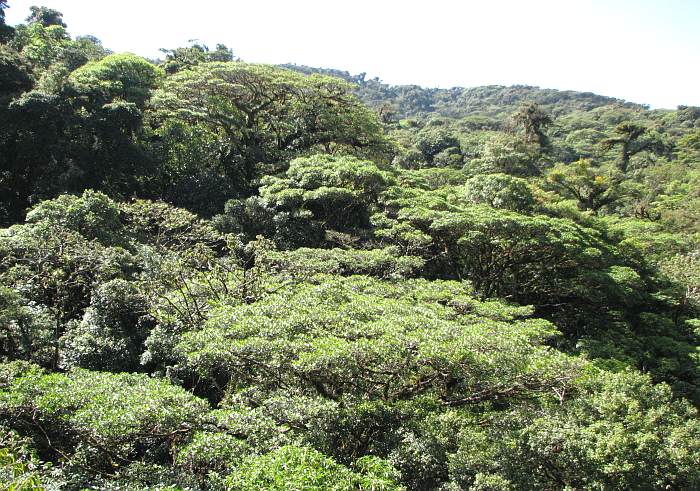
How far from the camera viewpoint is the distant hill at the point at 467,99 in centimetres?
12938

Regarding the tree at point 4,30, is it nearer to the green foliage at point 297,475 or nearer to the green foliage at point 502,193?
the green foliage at point 502,193

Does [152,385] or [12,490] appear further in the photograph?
[152,385]

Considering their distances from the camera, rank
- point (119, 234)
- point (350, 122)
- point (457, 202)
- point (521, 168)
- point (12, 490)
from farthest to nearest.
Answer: point (521, 168) < point (350, 122) < point (457, 202) < point (119, 234) < point (12, 490)

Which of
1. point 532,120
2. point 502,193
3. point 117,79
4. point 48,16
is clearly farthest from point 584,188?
point 48,16

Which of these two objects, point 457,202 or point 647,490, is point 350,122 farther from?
point 647,490

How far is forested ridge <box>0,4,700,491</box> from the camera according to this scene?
27.2 feet

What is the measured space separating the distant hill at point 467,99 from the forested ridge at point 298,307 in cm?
10343

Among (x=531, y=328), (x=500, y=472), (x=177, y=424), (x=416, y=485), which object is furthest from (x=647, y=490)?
(x=177, y=424)

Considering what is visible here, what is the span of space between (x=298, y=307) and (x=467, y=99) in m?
165

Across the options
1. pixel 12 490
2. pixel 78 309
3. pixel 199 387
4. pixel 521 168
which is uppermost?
pixel 521 168

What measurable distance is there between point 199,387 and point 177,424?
523 centimetres

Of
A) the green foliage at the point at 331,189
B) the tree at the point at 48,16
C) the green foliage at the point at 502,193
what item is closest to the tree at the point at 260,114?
the green foliage at the point at 331,189

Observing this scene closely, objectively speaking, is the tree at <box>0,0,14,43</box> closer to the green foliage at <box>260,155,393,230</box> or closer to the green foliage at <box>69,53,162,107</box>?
the green foliage at <box>69,53,162,107</box>

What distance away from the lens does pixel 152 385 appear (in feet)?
31.6
